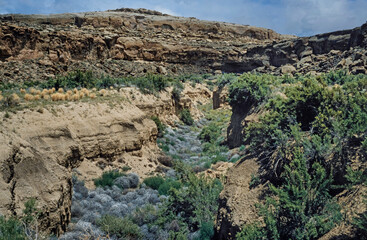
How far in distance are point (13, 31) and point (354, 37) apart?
137 feet

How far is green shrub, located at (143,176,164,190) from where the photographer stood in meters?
13.1

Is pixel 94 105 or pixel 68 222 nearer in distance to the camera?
pixel 68 222

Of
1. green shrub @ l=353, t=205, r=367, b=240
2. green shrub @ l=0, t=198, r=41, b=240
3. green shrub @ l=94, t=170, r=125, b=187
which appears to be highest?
green shrub @ l=353, t=205, r=367, b=240

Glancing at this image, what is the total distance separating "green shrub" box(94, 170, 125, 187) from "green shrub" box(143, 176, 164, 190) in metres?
1.15

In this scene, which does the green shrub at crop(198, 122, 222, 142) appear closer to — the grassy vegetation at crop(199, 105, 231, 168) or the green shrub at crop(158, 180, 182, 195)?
the grassy vegetation at crop(199, 105, 231, 168)

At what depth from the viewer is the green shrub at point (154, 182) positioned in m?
13.1

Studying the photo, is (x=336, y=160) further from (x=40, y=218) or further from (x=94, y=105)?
(x=94, y=105)

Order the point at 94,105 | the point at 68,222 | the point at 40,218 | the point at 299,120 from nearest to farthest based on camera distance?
the point at 40,218 → the point at 68,222 → the point at 299,120 → the point at 94,105

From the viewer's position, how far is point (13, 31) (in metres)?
37.7

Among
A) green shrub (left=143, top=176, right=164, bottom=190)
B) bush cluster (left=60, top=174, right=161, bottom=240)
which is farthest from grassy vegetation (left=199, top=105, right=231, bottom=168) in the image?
bush cluster (left=60, top=174, right=161, bottom=240)

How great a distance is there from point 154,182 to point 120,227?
4459 mm

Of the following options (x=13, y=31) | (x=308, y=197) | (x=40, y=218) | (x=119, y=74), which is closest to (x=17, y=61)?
(x=13, y=31)

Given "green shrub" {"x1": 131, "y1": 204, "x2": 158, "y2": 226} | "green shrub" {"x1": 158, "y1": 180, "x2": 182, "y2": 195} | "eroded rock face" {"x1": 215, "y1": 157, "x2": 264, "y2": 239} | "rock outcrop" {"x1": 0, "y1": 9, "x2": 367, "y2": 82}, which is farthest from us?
"rock outcrop" {"x1": 0, "y1": 9, "x2": 367, "y2": 82}

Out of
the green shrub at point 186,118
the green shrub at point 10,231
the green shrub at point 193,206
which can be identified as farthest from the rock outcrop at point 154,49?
the green shrub at point 10,231
